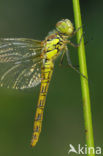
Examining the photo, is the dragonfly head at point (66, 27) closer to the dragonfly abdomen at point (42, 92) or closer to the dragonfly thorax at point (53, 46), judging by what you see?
the dragonfly thorax at point (53, 46)

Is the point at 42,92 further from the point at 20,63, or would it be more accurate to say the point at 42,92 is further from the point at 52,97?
the point at 52,97

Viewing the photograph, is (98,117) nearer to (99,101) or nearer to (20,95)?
(99,101)

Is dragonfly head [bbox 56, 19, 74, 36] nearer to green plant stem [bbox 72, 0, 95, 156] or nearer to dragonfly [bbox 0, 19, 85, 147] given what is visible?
dragonfly [bbox 0, 19, 85, 147]

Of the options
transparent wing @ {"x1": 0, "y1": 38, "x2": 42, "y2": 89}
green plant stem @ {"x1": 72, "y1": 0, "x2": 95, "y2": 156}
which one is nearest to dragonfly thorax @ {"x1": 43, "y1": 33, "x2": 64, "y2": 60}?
transparent wing @ {"x1": 0, "y1": 38, "x2": 42, "y2": 89}

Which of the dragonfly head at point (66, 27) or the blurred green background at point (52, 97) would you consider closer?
the dragonfly head at point (66, 27)

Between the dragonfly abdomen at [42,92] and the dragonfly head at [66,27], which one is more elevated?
the dragonfly head at [66,27]

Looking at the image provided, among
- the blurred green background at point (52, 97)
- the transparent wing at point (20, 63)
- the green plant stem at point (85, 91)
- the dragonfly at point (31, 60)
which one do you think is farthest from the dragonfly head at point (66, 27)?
the blurred green background at point (52, 97)

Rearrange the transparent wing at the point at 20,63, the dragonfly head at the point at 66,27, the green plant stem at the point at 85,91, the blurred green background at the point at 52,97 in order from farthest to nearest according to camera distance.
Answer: the blurred green background at the point at 52,97 → the transparent wing at the point at 20,63 → the dragonfly head at the point at 66,27 → the green plant stem at the point at 85,91

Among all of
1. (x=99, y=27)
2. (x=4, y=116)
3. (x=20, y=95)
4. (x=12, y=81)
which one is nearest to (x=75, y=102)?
(x=20, y=95)
